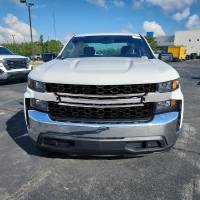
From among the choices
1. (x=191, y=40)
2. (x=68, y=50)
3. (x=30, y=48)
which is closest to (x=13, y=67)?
(x=68, y=50)

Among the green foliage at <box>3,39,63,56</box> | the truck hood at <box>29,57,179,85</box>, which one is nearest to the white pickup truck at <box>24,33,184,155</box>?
the truck hood at <box>29,57,179,85</box>

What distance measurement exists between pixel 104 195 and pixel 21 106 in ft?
14.8

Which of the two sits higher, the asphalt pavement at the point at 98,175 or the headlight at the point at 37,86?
the headlight at the point at 37,86

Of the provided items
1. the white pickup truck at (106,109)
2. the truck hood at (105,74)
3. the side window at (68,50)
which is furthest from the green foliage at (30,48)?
the white pickup truck at (106,109)

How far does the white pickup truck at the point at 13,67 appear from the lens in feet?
33.6

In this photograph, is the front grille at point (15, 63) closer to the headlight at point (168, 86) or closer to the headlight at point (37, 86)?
the headlight at point (37, 86)

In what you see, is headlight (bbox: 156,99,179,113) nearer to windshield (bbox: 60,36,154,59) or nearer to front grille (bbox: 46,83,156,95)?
front grille (bbox: 46,83,156,95)

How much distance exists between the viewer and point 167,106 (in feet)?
9.16

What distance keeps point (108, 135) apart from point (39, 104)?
898mm

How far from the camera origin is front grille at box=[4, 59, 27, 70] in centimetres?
1034

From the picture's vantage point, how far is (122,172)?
3.04m

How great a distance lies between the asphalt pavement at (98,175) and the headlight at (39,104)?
816mm

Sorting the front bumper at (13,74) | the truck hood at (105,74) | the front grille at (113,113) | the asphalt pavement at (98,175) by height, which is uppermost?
the truck hood at (105,74)

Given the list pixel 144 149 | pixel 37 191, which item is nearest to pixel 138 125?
pixel 144 149
